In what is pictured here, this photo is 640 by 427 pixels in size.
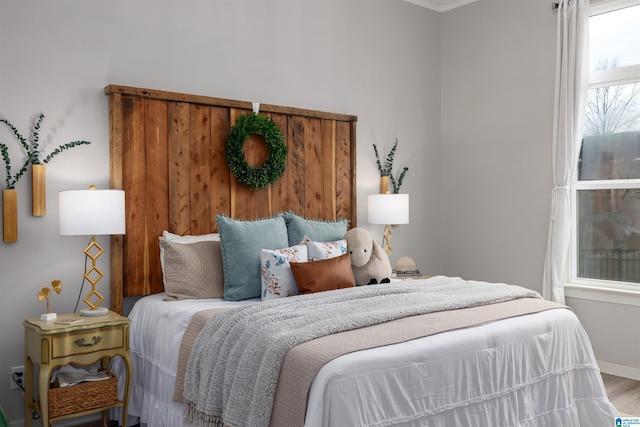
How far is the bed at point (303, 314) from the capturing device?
2205 millimetres

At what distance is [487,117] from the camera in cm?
510

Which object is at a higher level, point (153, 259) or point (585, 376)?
point (153, 259)

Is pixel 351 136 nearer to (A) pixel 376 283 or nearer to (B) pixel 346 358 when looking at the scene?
(A) pixel 376 283

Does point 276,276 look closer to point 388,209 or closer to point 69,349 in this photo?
point 69,349

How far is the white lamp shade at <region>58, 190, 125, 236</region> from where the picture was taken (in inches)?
117

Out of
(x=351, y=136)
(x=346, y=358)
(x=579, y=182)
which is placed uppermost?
(x=351, y=136)

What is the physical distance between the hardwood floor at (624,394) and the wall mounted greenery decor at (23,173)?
3.62 m

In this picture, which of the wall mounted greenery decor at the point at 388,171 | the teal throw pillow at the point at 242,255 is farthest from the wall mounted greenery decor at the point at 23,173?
the wall mounted greenery decor at the point at 388,171

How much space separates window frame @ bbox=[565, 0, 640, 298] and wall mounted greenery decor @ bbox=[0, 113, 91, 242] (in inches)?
147

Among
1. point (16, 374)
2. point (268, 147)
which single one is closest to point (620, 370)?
point (268, 147)

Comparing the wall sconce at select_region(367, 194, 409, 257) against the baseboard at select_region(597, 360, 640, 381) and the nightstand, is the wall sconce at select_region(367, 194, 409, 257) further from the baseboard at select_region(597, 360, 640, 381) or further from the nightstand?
the nightstand

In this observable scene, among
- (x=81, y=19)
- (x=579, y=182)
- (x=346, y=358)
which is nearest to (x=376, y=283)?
(x=346, y=358)

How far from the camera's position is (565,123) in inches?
175

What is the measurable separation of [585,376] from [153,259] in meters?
2.55
